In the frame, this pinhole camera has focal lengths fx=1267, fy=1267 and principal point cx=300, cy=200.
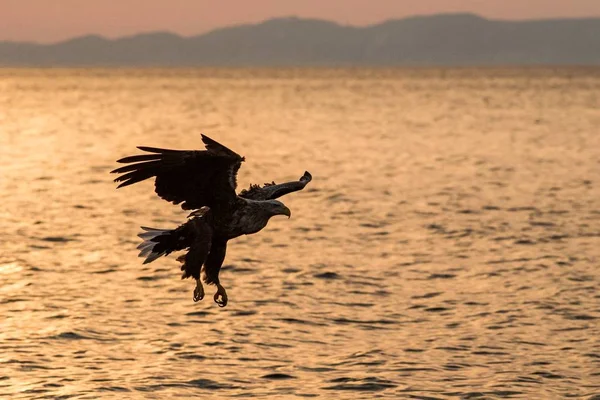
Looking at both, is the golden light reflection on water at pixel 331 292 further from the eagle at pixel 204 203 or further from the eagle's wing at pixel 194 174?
the eagle's wing at pixel 194 174

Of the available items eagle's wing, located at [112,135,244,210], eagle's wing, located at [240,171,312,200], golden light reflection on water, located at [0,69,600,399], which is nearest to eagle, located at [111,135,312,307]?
eagle's wing, located at [112,135,244,210]

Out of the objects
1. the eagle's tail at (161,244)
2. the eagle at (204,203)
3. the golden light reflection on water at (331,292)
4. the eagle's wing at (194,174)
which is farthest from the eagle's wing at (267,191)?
the golden light reflection on water at (331,292)

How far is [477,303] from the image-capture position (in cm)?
2170

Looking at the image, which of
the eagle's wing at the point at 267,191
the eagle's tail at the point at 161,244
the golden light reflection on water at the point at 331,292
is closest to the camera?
the eagle's tail at the point at 161,244

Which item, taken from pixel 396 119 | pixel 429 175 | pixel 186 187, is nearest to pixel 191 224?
pixel 186 187

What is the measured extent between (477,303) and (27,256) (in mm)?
10146

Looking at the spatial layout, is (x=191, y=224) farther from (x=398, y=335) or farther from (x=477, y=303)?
(x=477, y=303)

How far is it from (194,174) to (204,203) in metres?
0.46

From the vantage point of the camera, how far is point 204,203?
573 inches

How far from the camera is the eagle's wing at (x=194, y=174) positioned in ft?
45.3

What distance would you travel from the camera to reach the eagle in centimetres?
1388

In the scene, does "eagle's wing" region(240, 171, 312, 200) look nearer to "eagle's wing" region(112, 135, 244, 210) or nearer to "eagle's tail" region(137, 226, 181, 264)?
"eagle's tail" region(137, 226, 181, 264)

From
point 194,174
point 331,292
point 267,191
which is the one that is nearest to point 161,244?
point 194,174

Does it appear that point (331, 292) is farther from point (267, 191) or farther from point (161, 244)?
point (161, 244)
